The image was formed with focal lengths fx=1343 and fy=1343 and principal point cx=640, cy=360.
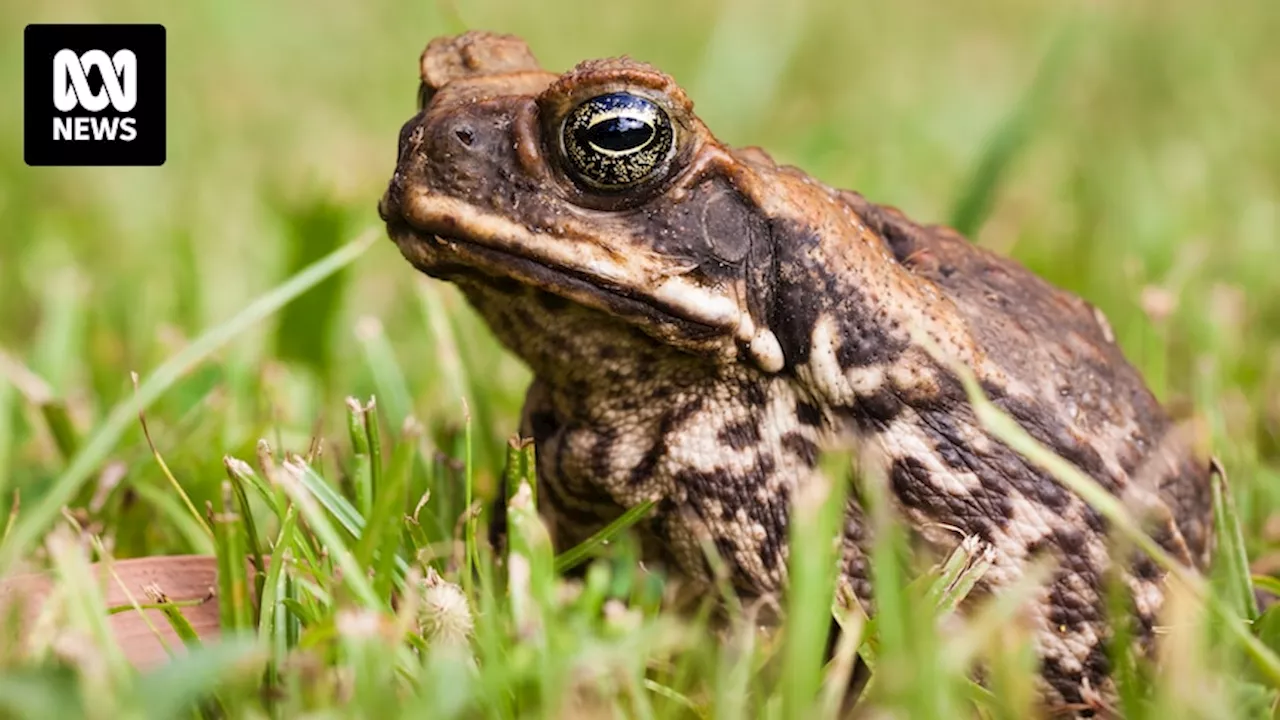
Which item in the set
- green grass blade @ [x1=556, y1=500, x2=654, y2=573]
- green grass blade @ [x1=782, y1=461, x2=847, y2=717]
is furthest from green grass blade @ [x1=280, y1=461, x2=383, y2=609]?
green grass blade @ [x1=782, y1=461, x2=847, y2=717]

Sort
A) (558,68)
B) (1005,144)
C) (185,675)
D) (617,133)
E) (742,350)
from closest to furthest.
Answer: (185,675), (617,133), (742,350), (1005,144), (558,68)

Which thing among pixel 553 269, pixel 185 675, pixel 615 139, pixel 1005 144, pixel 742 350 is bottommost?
Answer: pixel 185 675

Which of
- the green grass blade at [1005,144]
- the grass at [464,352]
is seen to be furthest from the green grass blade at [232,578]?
the green grass blade at [1005,144]

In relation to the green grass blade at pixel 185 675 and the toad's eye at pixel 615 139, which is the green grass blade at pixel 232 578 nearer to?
the green grass blade at pixel 185 675

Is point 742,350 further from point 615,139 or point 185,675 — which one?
point 185,675

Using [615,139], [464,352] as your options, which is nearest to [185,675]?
[615,139]

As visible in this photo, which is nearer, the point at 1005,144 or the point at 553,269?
the point at 553,269

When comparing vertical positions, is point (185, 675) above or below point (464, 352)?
below
